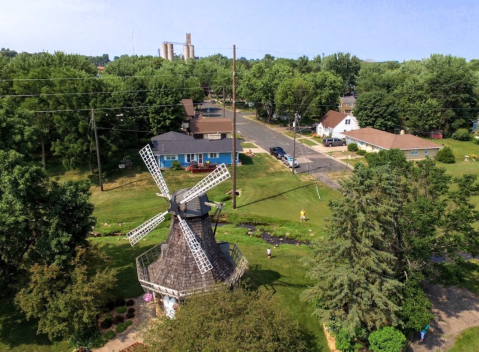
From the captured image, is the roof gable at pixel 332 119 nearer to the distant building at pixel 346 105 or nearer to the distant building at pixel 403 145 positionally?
the distant building at pixel 403 145

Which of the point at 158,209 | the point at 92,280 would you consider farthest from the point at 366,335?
the point at 158,209

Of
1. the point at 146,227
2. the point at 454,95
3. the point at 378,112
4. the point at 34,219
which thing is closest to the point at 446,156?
the point at 378,112

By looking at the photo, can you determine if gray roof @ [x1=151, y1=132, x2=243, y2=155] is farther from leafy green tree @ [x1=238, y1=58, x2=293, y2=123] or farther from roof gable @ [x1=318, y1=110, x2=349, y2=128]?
leafy green tree @ [x1=238, y1=58, x2=293, y2=123]

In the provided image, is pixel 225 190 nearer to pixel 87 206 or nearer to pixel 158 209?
pixel 158 209

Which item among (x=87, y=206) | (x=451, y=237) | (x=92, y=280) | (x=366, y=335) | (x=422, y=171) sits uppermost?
(x=422, y=171)

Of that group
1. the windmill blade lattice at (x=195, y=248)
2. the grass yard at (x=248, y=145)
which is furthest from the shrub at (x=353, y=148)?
the windmill blade lattice at (x=195, y=248)

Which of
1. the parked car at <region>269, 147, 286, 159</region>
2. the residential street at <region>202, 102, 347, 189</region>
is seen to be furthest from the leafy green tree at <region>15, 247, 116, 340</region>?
the parked car at <region>269, 147, 286, 159</region>

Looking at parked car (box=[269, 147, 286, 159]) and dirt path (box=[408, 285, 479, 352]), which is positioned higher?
parked car (box=[269, 147, 286, 159])
